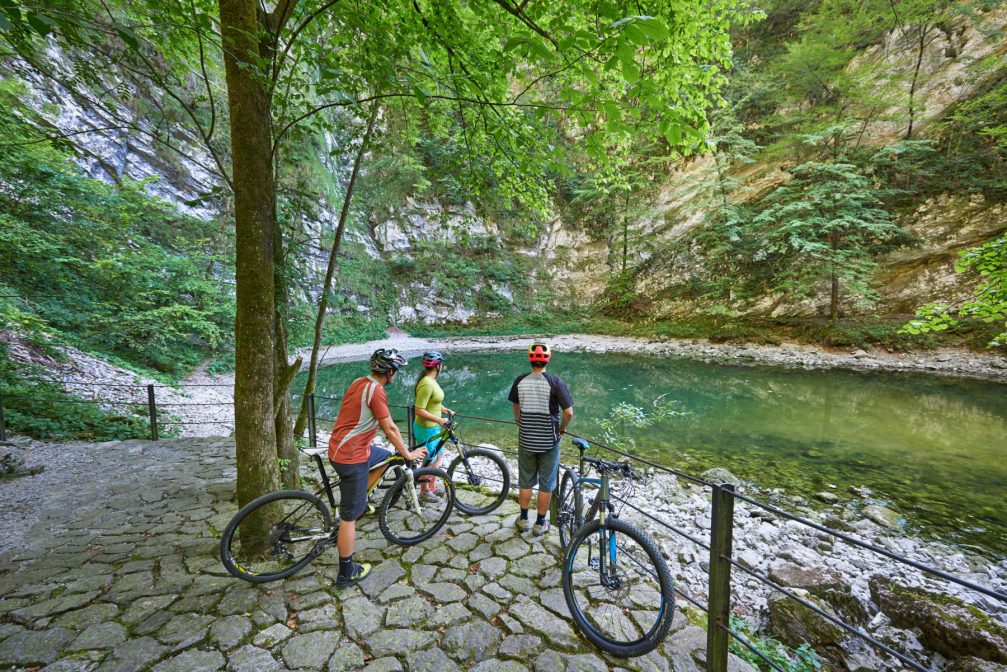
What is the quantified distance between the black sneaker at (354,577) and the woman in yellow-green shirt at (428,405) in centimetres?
129

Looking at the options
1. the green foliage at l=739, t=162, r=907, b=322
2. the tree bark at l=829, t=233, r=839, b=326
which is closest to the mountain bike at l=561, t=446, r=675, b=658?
the green foliage at l=739, t=162, r=907, b=322

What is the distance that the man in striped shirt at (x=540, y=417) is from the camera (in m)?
3.39

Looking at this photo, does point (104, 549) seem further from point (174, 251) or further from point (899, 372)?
point (899, 372)

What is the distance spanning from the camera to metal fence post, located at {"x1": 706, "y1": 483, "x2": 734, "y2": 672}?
2193mm

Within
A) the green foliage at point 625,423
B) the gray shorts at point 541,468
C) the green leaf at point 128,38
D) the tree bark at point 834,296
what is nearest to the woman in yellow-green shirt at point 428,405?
the gray shorts at point 541,468

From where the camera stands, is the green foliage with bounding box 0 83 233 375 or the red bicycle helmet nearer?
the red bicycle helmet

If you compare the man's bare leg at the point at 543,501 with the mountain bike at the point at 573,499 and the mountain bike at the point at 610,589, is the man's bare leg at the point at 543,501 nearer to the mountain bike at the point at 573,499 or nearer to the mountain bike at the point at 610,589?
the mountain bike at the point at 573,499

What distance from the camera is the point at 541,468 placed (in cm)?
352

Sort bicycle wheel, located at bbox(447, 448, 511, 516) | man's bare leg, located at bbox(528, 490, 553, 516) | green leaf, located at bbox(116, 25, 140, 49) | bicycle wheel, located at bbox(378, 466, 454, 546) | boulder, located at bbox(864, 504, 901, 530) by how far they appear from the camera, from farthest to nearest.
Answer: boulder, located at bbox(864, 504, 901, 530) < bicycle wheel, located at bbox(447, 448, 511, 516) < man's bare leg, located at bbox(528, 490, 553, 516) < bicycle wheel, located at bbox(378, 466, 454, 546) < green leaf, located at bbox(116, 25, 140, 49)

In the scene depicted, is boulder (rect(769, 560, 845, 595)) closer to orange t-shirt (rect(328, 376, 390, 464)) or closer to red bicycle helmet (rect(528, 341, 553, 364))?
red bicycle helmet (rect(528, 341, 553, 364))

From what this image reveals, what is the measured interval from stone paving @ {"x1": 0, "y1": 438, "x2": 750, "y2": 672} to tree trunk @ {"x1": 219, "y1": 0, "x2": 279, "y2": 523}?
0.66 meters

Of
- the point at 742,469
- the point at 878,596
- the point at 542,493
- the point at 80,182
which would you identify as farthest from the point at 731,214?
the point at 80,182

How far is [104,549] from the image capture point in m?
3.32

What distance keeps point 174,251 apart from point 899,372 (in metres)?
24.9
